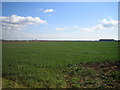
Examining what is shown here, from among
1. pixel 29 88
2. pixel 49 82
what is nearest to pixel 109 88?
pixel 49 82

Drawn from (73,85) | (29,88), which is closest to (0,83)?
(29,88)

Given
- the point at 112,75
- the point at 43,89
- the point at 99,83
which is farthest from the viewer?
the point at 112,75

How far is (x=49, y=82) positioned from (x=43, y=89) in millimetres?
728

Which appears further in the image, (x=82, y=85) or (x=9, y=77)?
(x=9, y=77)

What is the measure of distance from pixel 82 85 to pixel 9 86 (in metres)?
3.33

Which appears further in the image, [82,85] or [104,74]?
[104,74]

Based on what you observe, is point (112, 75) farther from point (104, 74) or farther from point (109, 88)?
point (109, 88)

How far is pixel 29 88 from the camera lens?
19.6 ft

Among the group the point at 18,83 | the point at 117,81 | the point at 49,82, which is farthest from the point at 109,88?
the point at 18,83

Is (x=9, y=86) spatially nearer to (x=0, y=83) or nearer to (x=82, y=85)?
(x=0, y=83)

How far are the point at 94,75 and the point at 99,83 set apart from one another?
1.27m

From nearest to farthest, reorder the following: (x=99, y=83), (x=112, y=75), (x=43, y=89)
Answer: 1. (x=43, y=89)
2. (x=99, y=83)
3. (x=112, y=75)

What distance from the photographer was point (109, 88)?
5934 mm

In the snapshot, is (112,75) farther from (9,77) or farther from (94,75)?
(9,77)
